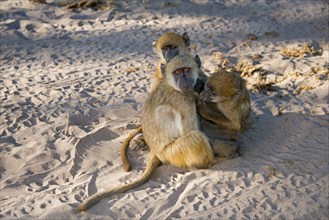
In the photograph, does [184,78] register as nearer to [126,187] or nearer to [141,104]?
[126,187]

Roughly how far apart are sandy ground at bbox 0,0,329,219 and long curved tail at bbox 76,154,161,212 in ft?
0.24

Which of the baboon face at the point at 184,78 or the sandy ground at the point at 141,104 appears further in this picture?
the baboon face at the point at 184,78

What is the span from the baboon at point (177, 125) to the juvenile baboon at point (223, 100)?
0.24 m

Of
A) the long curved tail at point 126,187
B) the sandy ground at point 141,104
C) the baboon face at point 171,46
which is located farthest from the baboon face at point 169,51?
the long curved tail at point 126,187

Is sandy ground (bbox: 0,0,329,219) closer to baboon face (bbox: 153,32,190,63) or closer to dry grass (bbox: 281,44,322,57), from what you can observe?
dry grass (bbox: 281,44,322,57)

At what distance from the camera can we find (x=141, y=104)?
25.4 feet

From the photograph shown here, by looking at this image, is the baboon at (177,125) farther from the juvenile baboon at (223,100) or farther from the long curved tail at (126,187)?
the juvenile baboon at (223,100)

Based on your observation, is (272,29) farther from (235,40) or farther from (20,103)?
(20,103)

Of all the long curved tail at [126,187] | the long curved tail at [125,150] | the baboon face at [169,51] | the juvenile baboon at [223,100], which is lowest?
the long curved tail at [126,187]

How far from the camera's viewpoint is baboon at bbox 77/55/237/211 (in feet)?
19.1

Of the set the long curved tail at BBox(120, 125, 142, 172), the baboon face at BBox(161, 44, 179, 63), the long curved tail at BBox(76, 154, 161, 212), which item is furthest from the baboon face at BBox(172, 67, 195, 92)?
the baboon face at BBox(161, 44, 179, 63)

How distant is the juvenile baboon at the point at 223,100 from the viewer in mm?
6066

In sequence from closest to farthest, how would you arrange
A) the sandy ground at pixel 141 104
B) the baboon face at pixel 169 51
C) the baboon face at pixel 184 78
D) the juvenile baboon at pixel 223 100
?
the sandy ground at pixel 141 104 < the baboon face at pixel 184 78 < the juvenile baboon at pixel 223 100 < the baboon face at pixel 169 51

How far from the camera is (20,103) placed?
777cm
